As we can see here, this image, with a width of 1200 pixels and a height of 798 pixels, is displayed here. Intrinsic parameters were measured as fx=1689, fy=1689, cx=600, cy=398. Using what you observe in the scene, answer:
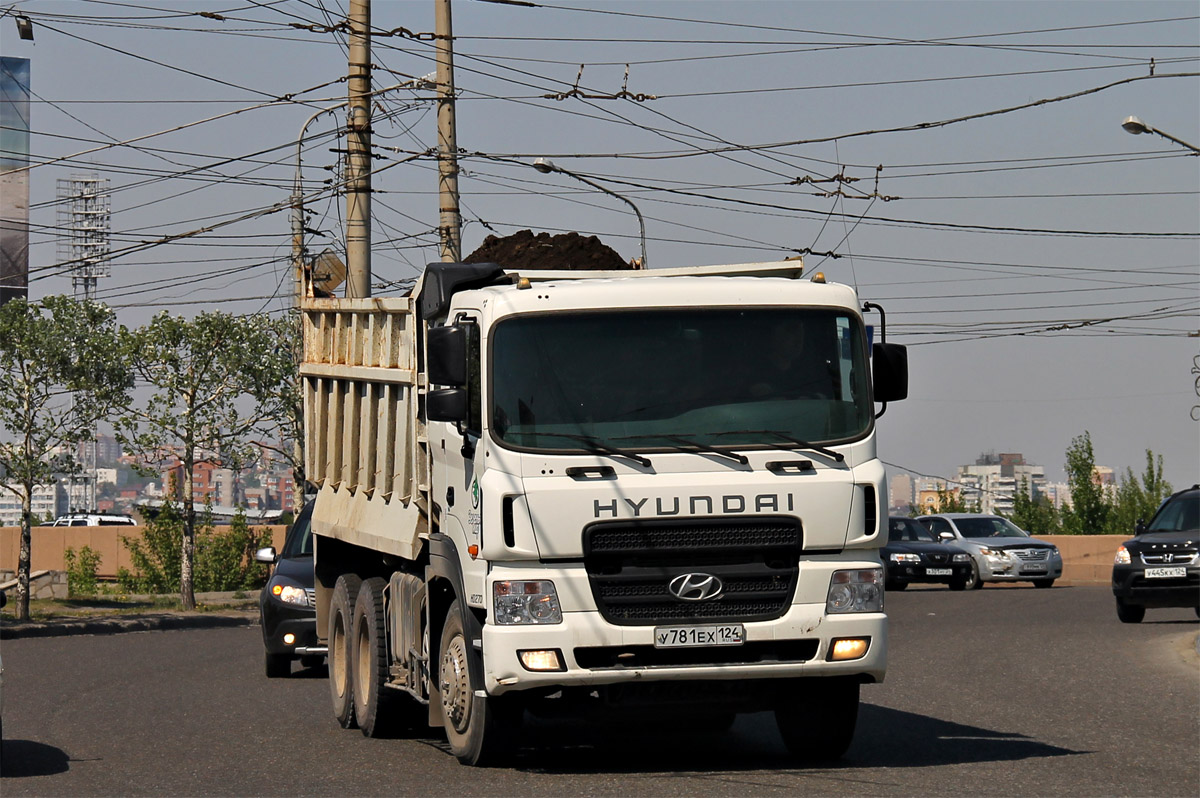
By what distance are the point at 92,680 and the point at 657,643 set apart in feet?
33.2

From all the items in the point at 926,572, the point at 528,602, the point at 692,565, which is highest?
the point at 692,565

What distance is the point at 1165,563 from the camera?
2217cm

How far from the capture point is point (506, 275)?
34.0 ft

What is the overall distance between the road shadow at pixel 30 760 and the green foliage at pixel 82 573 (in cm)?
3112

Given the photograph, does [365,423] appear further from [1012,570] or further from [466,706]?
[1012,570]

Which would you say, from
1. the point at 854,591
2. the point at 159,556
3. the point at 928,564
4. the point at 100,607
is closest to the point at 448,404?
the point at 854,591

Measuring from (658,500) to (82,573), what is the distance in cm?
3538

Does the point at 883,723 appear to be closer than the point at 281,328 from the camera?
Yes

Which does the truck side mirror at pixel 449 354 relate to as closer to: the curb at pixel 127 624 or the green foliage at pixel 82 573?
the curb at pixel 127 624

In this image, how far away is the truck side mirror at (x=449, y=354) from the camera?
377 inches

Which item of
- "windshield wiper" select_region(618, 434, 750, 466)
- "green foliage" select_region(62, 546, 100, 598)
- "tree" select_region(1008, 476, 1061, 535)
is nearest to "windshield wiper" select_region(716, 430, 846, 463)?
"windshield wiper" select_region(618, 434, 750, 466)

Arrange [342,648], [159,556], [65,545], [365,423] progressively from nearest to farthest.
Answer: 1. [365,423]
2. [342,648]
3. [159,556]
4. [65,545]

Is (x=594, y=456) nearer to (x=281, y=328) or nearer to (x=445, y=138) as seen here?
(x=445, y=138)

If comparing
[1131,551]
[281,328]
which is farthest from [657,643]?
[281,328]
